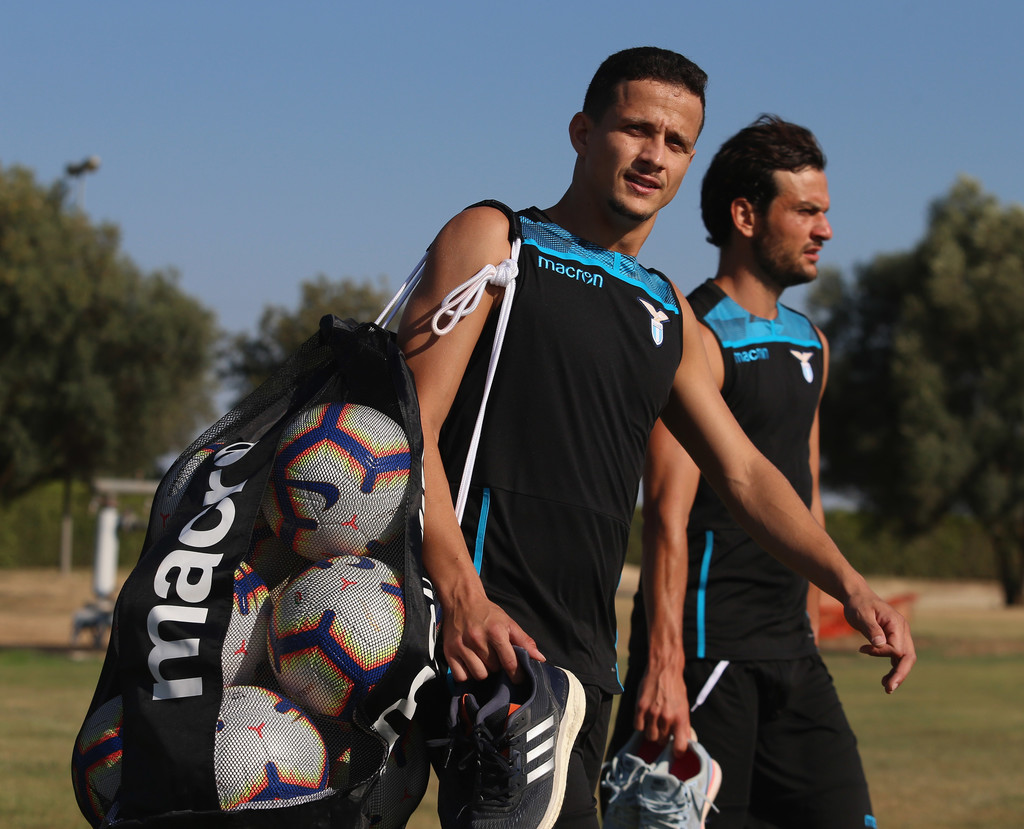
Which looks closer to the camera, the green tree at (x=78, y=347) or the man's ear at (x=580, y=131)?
the man's ear at (x=580, y=131)

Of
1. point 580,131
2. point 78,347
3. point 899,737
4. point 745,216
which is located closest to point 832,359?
point 78,347

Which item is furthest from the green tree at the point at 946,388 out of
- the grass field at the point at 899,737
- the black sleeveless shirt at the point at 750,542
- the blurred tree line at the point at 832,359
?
the black sleeveless shirt at the point at 750,542

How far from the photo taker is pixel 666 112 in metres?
3.25

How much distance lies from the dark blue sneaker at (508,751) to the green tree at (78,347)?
25958 millimetres

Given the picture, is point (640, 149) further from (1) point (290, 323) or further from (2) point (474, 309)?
(1) point (290, 323)

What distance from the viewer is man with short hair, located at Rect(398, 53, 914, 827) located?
297cm

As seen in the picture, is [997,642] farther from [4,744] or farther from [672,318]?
[672,318]

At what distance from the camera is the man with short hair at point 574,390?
2.97 m

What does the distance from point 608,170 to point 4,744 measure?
8.11m

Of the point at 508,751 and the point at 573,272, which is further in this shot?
the point at 573,272

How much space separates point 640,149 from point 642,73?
22 cm

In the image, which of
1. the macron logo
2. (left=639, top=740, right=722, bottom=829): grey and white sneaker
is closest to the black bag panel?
the macron logo

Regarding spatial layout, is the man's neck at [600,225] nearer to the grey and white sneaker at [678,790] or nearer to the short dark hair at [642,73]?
the short dark hair at [642,73]

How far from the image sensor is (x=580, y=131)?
11.1 feet
